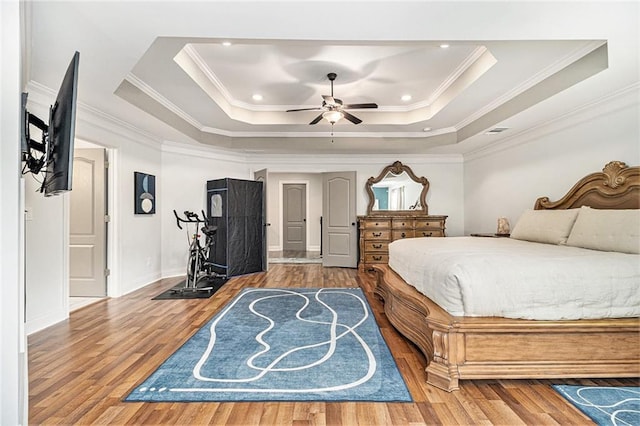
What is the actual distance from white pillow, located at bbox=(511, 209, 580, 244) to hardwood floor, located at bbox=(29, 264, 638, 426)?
1.70 m

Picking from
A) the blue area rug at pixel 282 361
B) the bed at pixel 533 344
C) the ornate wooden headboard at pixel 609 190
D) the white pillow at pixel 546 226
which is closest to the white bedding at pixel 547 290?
the bed at pixel 533 344

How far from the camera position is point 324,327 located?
123 inches

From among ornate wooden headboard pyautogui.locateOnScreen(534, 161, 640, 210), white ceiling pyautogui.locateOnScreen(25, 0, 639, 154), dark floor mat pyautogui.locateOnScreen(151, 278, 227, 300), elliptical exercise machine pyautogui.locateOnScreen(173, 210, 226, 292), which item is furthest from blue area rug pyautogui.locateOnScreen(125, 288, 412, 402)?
ornate wooden headboard pyautogui.locateOnScreen(534, 161, 640, 210)

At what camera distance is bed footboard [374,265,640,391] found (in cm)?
207

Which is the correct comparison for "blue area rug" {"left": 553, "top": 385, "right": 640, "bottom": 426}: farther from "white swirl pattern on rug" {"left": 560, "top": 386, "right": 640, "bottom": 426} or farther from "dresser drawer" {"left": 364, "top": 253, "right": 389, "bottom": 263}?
"dresser drawer" {"left": 364, "top": 253, "right": 389, "bottom": 263}

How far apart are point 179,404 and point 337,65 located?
3.56 meters

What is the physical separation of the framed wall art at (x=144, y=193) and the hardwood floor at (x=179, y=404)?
2.21m

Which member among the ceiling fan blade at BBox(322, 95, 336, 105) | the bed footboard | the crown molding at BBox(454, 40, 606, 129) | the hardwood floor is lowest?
the hardwood floor

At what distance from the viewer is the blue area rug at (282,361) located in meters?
2.01

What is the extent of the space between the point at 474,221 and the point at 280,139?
4138 mm

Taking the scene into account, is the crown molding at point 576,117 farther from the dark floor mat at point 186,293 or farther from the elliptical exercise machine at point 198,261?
the dark floor mat at point 186,293

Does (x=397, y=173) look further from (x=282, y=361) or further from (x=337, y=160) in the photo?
(x=282, y=361)

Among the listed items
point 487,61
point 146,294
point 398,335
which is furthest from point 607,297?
point 146,294

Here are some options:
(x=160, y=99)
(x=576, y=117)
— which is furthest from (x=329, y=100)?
(x=576, y=117)
